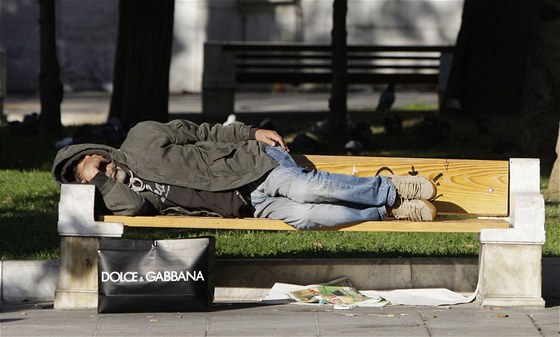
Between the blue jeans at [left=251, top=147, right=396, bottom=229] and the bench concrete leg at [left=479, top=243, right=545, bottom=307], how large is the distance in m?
0.64

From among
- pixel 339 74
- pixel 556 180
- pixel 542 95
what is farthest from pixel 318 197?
pixel 339 74

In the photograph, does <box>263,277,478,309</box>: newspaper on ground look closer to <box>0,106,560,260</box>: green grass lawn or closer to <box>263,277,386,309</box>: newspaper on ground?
<box>263,277,386,309</box>: newspaper on ground

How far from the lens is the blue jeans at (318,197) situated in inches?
251

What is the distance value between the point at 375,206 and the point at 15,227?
10.1ft

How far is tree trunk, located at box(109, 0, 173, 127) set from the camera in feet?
43.9

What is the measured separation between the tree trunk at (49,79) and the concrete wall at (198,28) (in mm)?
11933

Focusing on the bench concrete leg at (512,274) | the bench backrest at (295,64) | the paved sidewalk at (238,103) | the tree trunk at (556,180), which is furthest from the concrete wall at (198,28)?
the bench concrete leg at (512,274)

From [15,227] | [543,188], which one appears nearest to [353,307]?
[15,227]

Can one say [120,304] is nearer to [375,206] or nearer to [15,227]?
[375,206]

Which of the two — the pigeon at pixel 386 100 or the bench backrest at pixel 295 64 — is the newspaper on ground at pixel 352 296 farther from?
the pigeon at pixel 386 100

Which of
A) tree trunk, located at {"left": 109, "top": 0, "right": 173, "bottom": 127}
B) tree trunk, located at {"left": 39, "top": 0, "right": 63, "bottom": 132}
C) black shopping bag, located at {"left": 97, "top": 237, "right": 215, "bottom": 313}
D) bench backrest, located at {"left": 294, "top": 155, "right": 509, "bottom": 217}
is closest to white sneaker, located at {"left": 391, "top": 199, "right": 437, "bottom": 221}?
bench backrest, located at {"left": 294, "top": 155, "right": 509, "bottom": 217}

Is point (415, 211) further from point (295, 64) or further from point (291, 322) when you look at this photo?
point (295, 64)

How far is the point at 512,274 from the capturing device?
6.48 meters

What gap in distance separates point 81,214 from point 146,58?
23.8 feet
